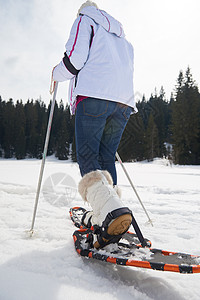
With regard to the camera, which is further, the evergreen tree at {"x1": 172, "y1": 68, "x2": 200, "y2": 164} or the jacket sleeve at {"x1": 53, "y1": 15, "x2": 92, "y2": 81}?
the evergreen tree at {"x1": 172, "y1": 68, "x2": 200, "y2": 164}

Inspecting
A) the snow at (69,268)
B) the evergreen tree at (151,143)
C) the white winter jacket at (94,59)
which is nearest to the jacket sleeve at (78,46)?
the white winter jacket at (94,59)

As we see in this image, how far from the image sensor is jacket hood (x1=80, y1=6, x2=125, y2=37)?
1.33 meters

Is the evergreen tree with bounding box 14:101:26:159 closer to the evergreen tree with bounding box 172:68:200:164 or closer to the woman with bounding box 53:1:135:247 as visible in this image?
the evergreen tree with bounding box 172:68:200:164

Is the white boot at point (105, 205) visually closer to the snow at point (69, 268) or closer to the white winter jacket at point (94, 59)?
the snow at point (69, 268)

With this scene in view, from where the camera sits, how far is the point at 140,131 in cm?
2783

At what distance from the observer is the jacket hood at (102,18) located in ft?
4.37

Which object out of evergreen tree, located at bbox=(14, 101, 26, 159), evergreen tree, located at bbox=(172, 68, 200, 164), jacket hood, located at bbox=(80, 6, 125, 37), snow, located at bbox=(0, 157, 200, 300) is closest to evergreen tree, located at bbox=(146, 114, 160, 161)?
evergreen tree, located at bbox=(172, 68, 200, 164)

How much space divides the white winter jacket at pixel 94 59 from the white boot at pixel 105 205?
54 cm

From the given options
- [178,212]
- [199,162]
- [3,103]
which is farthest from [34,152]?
[178,212]

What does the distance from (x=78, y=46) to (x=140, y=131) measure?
27243 mm

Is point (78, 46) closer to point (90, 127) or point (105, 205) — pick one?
point (90, 127)

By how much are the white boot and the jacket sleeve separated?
0.72 metres

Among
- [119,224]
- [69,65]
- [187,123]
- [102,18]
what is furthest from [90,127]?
[187,123]

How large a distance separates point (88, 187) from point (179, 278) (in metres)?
0.62
